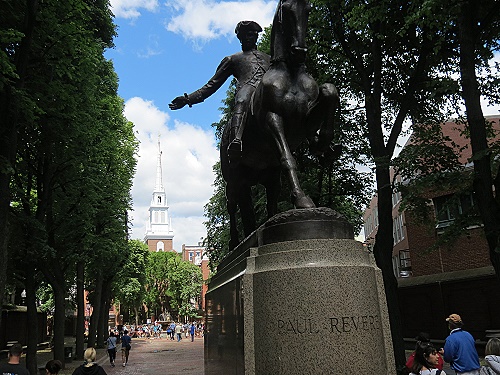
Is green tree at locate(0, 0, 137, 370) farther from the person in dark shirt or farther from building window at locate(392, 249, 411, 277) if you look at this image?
building window at locate(392, 249, 411, 277)

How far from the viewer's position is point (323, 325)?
486cm

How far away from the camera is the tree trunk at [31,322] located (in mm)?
17297

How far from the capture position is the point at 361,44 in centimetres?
1816

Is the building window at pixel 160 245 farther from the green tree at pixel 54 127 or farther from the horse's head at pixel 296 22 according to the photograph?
the horse's head at pixel 296 22

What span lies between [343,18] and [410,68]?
10.0 feet

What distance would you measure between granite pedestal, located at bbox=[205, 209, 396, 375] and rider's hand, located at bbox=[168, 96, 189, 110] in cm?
382

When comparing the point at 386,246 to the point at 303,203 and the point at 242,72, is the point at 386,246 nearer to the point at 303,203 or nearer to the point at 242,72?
the point at 242,72

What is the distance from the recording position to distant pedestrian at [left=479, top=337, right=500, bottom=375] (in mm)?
6664

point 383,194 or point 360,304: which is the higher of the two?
point 383,194

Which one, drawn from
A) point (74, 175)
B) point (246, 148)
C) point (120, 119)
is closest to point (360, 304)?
point (246, 148)

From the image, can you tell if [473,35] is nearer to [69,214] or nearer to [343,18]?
[343,18]

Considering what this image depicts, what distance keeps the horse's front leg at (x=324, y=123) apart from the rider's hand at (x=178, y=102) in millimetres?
2643

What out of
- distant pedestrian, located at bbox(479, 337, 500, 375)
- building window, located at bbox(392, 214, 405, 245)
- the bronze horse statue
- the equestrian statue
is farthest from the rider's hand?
building window, located at bbox(392, 214, 405, 245)

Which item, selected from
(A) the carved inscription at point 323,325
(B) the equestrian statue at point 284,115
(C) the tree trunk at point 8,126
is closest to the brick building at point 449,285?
(B) the equestrian statue at point 284,115
